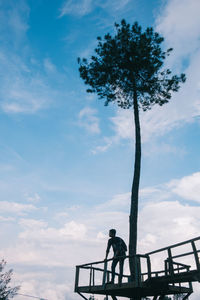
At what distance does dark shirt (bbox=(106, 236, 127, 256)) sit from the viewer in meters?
10.0

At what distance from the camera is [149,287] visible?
9148 mm

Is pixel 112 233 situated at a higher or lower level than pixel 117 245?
higher

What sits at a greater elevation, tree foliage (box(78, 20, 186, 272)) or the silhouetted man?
tree foliage (box(78, 20, 186, 272))

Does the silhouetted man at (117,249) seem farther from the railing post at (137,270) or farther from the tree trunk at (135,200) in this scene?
the tree trunk at (135,200)

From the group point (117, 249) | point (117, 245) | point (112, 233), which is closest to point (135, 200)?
point (112, 233)

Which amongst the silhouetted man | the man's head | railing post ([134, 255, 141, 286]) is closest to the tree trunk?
the silhouetted man

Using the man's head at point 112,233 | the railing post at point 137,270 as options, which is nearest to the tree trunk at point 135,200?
the man's head at point 112,233

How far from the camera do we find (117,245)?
10133 millimetres

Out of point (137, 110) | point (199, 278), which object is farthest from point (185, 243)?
point (137, 110)

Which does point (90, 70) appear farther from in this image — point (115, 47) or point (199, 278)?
point (199, 278)

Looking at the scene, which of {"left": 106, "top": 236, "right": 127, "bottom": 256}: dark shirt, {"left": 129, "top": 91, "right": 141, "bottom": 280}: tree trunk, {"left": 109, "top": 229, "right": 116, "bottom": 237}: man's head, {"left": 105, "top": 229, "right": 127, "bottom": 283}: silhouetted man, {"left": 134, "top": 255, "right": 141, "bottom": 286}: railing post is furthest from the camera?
{"left": 129, "top": 91, "right": 141, "bottom": 280}: tree trunk

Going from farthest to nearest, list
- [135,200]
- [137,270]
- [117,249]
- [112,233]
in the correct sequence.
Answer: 1. [135,200]
2. [112,233]
3. [117,249]
4. [137,270]

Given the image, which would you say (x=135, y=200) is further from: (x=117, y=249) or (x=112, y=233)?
(x=117, y=249)

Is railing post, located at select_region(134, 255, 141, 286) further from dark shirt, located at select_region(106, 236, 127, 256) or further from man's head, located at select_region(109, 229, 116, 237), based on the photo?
man's head, located at select_region(109, 229, 116, 237)
